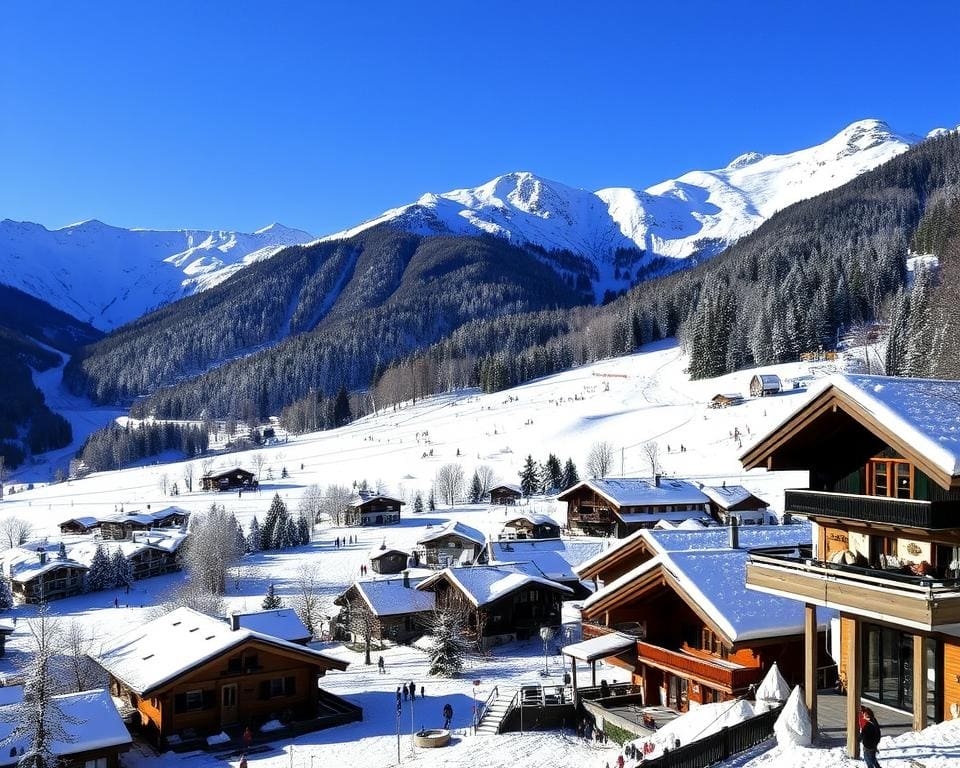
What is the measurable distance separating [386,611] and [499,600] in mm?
6574

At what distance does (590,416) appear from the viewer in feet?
387

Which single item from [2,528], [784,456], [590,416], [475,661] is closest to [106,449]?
[2,528]

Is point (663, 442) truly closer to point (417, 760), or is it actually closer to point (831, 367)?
point (831, 367)

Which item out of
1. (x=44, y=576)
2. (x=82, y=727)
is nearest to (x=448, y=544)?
(x=44, y=576)

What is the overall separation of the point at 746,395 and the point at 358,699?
8894cm

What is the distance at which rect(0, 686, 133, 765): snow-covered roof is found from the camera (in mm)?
26016

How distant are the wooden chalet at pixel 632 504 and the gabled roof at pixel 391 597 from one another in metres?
25.3

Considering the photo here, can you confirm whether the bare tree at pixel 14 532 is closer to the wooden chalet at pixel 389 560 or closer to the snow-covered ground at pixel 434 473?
the snow-covered ground at pixel 434 473

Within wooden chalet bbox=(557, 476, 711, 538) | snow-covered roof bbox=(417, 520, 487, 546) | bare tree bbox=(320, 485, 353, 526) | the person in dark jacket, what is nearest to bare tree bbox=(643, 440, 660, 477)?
wooden chalet bbox=(557, 476, 711, 538)

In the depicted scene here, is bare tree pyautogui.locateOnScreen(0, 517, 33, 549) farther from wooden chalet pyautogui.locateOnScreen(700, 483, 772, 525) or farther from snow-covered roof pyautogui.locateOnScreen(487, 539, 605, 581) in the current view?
wooden chalet pyautogui.locateOnScreen(700, 483, 772, 525)

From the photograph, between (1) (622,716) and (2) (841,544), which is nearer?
(2) (841,544)

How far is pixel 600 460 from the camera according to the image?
94.4m

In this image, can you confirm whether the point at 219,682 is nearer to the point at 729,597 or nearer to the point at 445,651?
the point at 445,651

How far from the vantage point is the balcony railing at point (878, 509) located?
48.7 feet
